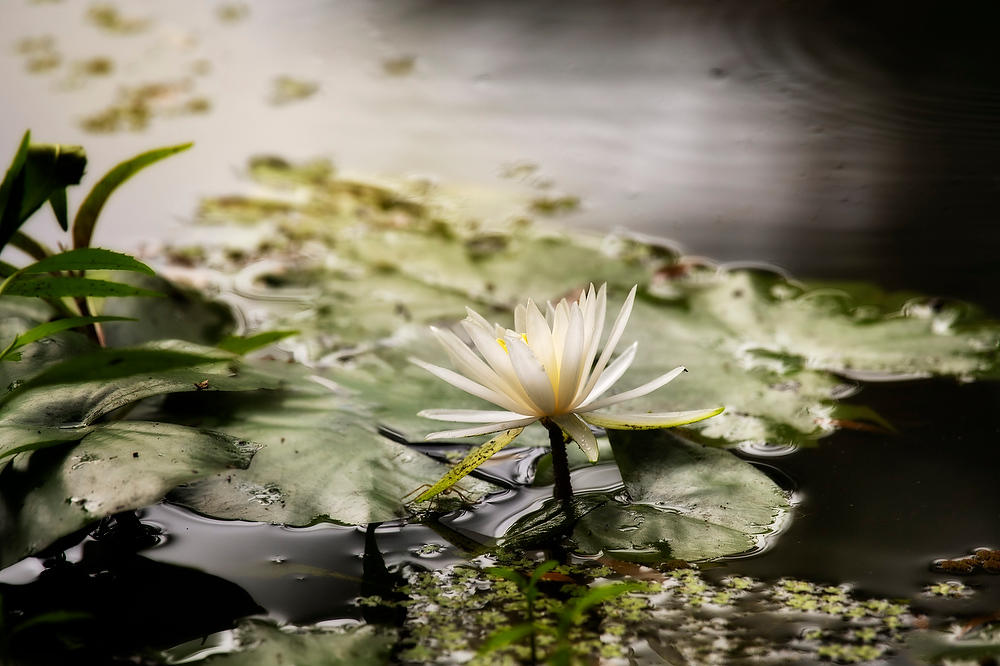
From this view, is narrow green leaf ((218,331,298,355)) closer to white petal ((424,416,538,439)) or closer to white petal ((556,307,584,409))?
white petal ((424,416,538,439))

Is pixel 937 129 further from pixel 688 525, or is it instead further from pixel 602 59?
pixel 688 525

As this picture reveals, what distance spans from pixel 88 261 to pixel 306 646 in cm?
64

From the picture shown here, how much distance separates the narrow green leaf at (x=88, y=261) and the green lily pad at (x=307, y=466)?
1.03 feet

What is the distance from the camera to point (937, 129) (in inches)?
100

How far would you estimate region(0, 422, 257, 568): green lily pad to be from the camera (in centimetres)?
102

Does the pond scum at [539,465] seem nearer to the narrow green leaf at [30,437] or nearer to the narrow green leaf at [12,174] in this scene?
the narrow green leaf at [30,437]

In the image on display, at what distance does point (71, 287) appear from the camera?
124cm

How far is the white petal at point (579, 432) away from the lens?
112cm

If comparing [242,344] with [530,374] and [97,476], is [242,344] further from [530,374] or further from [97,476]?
[530,374]

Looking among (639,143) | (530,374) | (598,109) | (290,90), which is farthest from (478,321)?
(290,90)

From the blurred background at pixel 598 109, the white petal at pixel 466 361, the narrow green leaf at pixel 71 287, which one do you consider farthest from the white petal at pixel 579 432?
the blurred background at pixel 598 109

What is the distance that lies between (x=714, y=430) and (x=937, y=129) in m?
1.64

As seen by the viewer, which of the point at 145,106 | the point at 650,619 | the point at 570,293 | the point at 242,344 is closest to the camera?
the point at 650,619

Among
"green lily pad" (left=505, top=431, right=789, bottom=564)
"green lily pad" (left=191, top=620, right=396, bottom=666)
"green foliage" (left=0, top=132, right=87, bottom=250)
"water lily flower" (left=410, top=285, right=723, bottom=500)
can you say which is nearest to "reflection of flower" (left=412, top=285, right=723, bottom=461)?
"water lily flower" (left=410, top=285, right=723, bottom=500)
